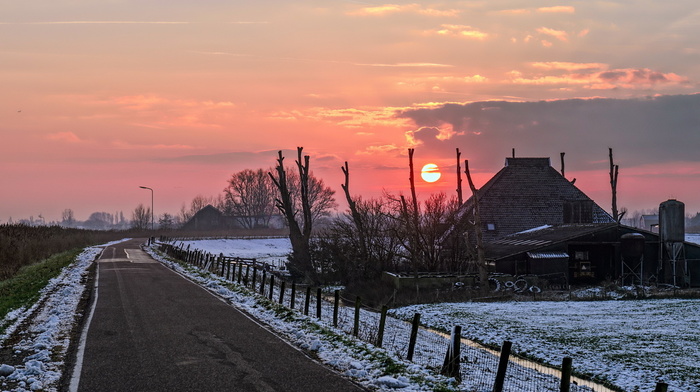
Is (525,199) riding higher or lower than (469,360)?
higher

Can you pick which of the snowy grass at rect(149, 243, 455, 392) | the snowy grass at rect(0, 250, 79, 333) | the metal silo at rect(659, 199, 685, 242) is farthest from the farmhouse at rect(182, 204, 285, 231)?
the snowy grass at rect(149, 243, 455, 392)

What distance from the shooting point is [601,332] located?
2388 centimetres

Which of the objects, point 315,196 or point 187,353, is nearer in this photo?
point 187,353

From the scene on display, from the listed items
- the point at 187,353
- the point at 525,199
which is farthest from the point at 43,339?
the point at 525,199

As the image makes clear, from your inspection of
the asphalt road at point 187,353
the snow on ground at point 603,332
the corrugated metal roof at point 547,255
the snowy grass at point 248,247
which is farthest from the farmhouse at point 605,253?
the snowy grass at point 248,247

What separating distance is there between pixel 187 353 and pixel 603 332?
15.7 meters

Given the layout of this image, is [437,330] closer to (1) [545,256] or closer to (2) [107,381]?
(2) [107,381]

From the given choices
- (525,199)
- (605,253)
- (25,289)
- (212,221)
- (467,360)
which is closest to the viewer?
(467,360)

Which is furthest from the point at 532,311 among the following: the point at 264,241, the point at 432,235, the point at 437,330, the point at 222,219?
the point at 222,219

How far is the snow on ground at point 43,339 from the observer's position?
12.4 meters

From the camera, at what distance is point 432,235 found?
166 ft

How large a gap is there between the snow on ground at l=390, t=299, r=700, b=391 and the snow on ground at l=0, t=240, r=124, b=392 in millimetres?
12850

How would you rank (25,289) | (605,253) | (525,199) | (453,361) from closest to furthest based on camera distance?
(453,361) → (25,289) → (605,253) → (525,199)

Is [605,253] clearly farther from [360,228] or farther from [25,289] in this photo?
[25,289]
